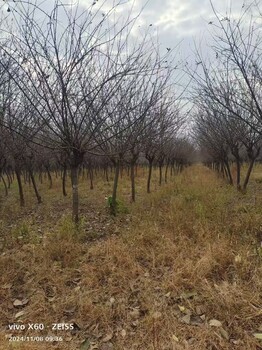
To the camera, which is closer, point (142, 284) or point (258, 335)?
point (258, 335)

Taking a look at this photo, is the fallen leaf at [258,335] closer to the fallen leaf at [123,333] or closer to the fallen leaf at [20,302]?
the fallen leaf at [123,333]

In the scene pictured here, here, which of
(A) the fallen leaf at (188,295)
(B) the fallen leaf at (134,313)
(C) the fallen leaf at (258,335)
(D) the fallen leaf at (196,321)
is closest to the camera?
(C) the fallen leaf at (258,335)

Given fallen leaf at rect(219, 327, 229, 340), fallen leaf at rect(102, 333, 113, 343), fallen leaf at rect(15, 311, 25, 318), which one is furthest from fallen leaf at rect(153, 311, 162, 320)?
fallen leaf at rect(15, 311, 25, 318)

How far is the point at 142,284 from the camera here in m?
3.16

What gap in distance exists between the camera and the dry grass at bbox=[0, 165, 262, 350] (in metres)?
2.36

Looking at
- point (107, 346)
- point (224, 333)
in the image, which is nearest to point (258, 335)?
point (224, 333)

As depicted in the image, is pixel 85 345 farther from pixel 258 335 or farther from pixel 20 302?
pixel 258 335

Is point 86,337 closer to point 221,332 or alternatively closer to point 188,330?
point 188,330

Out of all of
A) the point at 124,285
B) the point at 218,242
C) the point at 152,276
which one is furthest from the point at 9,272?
the point at 218,242

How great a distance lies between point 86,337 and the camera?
2414 mm

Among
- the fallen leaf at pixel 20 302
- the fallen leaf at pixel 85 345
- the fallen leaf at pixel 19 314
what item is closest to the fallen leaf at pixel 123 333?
the fallen leaf at pixel 85 345

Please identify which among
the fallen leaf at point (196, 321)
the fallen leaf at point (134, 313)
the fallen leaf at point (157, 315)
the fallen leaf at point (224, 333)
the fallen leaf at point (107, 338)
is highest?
the fallen leaf at point (224, 333)

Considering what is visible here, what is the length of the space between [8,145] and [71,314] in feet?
19.7

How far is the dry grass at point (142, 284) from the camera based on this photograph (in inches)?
92.9
